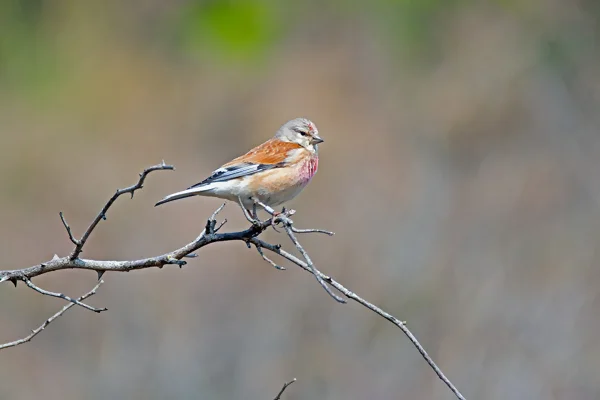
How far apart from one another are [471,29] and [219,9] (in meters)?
3.66

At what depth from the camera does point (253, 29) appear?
12.1 m

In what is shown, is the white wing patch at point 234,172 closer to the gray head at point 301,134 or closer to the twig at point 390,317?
the gray head at point 301,134

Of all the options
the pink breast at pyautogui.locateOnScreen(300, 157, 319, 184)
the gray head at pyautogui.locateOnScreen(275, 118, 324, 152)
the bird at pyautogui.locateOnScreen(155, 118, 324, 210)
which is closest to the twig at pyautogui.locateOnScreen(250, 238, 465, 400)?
the bird at pyautogui.locateOnScreen(155, 118, 324, 210)

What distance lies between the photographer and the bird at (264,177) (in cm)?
425

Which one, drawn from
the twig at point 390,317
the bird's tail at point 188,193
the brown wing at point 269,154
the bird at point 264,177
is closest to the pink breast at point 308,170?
the bird at point 264,177

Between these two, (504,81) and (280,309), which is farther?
(504,81)

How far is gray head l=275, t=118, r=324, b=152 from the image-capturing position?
487 centimetres

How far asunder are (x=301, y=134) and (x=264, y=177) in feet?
2.20

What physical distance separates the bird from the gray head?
89mm

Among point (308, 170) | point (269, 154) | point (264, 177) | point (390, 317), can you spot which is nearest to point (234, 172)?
point (264, 177)

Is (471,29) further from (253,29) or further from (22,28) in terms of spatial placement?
(22,28)

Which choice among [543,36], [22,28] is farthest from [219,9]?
[543,36]

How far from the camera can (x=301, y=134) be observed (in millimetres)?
4926

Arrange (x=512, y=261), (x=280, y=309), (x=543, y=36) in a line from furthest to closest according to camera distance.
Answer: (x=543, y=36) < (x=512, y=261) < (x=280, y=309)
